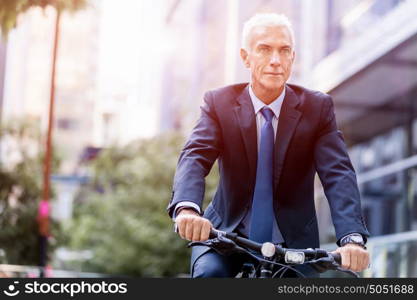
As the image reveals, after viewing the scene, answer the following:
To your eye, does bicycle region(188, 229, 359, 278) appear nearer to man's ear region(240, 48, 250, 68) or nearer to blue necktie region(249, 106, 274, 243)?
blue necktie region(249, 106, 274, 243)

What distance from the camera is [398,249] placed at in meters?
12.4

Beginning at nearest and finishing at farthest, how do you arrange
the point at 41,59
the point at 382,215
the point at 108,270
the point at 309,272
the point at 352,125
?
the point at 309,272 < the point at 382,215 < the point at 352,125 < the point at 108,270 < the point at 41,59

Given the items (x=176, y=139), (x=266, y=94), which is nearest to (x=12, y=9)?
(x=266, y=94)

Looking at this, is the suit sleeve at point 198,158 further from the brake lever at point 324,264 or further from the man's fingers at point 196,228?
the brake lever at point 324,264

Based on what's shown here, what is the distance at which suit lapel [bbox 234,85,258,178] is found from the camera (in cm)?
295

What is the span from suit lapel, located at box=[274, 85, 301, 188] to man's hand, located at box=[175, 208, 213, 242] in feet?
1.42

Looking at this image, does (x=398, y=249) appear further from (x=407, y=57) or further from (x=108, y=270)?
(x=108, y=270)

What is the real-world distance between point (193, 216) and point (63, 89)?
69358mm

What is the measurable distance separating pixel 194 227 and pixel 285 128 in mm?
615

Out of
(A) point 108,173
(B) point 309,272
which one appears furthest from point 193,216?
(A) point 108,173

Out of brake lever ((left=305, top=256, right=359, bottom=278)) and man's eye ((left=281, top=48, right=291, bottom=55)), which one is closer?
brake lever ((left=305, top=256, right=359, bottom=278))

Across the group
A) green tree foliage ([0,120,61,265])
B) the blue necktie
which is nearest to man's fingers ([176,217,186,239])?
the blue necktie

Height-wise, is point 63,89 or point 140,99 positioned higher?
point 63,89

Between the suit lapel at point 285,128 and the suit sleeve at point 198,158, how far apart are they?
228mm
